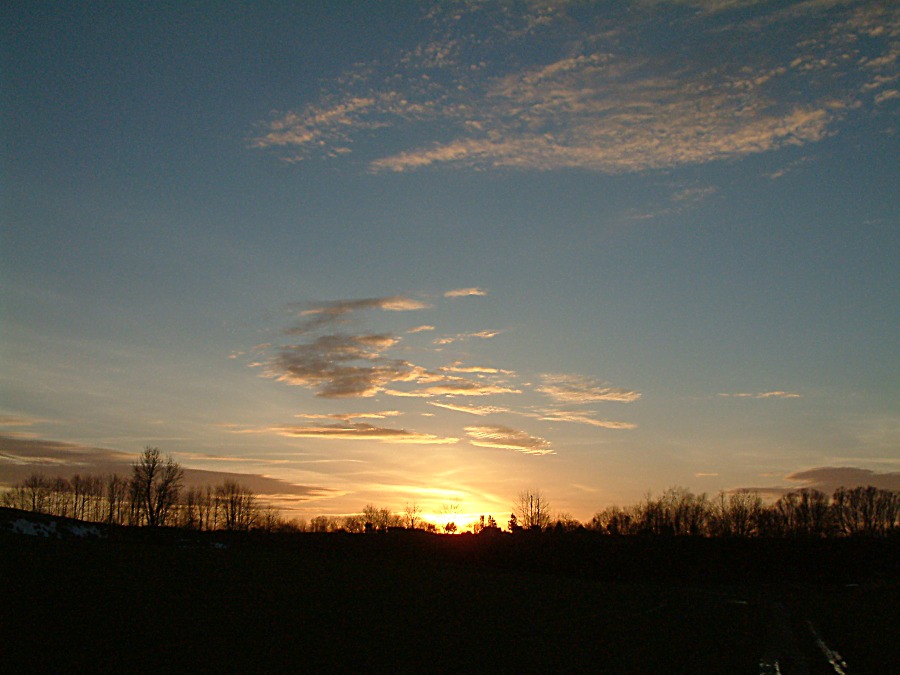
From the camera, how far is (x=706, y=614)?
135 feet

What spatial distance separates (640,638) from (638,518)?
145577 millimetres

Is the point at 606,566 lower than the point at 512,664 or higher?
lower

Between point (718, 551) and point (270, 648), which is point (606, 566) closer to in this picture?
point (718, 551)

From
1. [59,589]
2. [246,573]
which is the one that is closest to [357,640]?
[59,589]

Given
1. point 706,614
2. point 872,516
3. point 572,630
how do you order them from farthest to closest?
point 872,516 → point 706,614 → point 572,630

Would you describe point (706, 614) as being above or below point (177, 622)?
below

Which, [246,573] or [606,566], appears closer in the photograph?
[246,573]

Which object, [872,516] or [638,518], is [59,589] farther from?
[872,516]

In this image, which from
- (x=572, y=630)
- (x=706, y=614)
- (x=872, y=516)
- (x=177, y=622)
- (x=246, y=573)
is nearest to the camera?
(x=177, y=622)

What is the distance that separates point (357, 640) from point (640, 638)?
39.5 ft

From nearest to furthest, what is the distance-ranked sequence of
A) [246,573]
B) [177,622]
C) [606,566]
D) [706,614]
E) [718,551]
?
[177,622] < [246,573] < [706,614] < [606,566] < [718,551]

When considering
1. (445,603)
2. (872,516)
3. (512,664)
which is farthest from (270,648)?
(872,516)

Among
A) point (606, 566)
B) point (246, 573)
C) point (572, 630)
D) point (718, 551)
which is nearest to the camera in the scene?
point (572, 630)

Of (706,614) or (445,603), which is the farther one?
(706,614)
